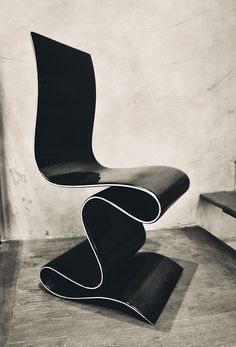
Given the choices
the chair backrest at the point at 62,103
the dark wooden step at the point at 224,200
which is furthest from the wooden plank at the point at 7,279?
the dark wooden step at the point at 224,200

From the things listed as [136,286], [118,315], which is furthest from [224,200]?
[118,315]

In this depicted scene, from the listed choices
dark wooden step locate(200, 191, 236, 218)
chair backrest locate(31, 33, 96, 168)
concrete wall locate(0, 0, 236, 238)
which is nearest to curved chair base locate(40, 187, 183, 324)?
chair backrest locate(31, 33, 96, 168)

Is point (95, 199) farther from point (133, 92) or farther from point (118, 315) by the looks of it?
point (133, 92)

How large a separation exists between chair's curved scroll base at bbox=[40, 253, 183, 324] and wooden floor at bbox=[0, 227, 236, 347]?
0.04m

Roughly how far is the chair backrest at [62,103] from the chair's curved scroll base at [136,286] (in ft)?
1.77

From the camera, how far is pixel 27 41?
1.87 metres

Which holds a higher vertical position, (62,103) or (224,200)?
(62,103)

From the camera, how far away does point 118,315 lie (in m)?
1.20

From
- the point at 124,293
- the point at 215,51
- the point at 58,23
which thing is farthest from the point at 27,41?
the point at 124,293

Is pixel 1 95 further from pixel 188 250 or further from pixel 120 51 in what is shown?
pixel 188 250

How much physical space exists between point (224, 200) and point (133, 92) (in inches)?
38.0

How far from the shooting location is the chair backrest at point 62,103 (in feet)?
4.28

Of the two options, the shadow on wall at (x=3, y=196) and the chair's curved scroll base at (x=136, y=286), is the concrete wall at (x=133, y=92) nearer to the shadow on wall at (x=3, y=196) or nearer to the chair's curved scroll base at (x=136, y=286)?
the shadow on wall at (x=3, y=196)

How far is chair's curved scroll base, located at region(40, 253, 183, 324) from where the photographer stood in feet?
3.86
